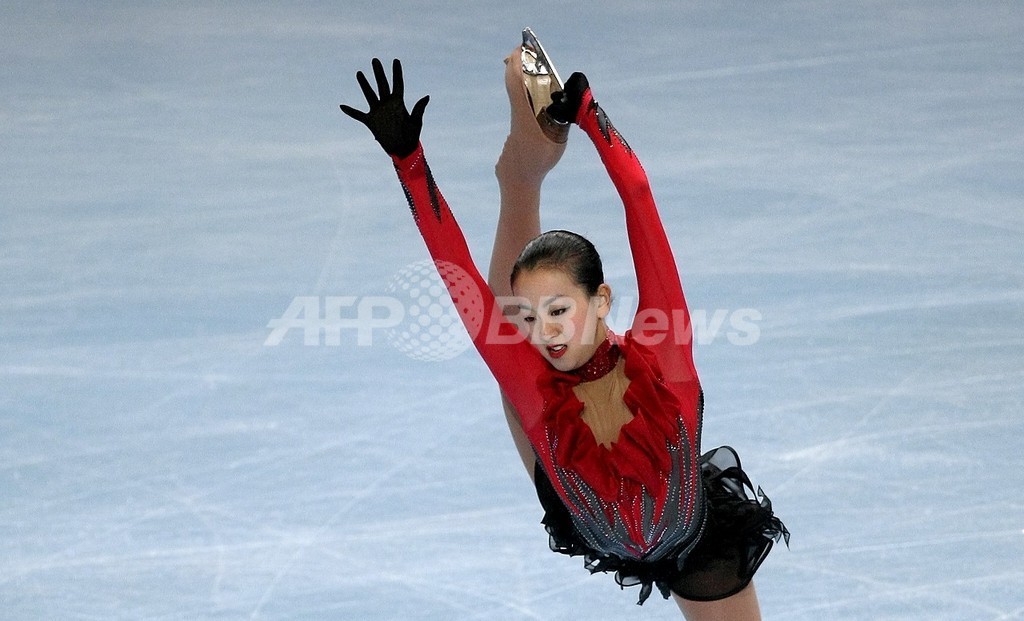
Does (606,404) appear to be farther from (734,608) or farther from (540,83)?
(540,83)

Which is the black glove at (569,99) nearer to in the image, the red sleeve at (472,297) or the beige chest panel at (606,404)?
the red sleeve at (472,297)

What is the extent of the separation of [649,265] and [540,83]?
0.49 m

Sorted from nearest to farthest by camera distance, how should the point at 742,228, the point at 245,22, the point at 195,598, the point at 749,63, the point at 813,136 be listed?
the point at 195,598 → the point at 742,228 → the point at 813,136 → the point at 749,63 → the point at 245,22

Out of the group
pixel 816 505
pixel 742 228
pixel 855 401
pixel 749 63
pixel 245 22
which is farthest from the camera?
pixel 245 22

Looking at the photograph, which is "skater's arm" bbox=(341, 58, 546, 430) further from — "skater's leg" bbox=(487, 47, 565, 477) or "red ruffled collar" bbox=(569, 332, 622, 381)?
"skater's leg" bbox=(487, 47, 565, 477)

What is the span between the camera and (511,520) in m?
3.83

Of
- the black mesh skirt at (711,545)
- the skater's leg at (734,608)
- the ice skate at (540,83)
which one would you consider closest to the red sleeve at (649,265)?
the ice skate at (540,83)

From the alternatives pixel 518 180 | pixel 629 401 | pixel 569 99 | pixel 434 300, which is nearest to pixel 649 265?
pixel 629 401

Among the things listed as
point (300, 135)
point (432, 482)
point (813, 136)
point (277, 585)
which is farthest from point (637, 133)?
point (277, 585)

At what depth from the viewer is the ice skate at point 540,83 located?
9.19 ft

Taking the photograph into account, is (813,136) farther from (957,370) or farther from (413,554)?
(413,554)

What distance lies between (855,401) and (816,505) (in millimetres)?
597

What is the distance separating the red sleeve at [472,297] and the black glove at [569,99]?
1.07 feet

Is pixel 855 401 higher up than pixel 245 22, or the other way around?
pixel 245 22
